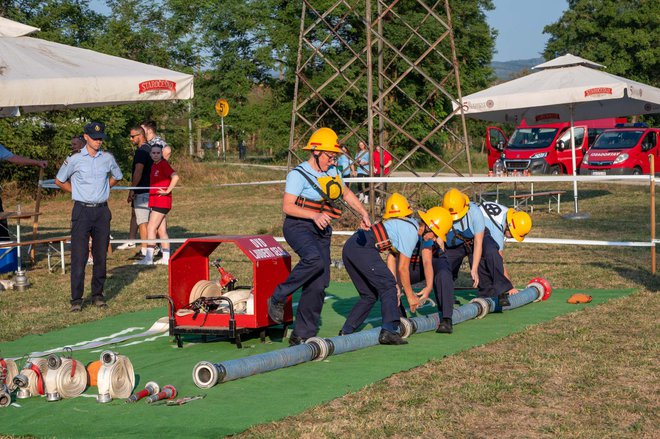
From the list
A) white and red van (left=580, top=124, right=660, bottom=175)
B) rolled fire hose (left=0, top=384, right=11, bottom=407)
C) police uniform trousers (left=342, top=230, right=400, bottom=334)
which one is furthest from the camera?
white and red van (left=580, top=124, right=660, bottom=175)

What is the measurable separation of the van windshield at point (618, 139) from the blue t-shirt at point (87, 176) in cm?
2146

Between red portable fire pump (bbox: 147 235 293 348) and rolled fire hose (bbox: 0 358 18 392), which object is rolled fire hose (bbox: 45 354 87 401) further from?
red portable fire pump (bbox: 147 235 293 348)

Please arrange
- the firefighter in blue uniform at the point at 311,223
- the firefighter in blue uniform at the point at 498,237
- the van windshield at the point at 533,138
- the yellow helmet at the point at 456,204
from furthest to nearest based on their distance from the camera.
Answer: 1. the van windshield at the point at 533,138
2. the firefighter in blue uniform at the point at 498,237
3. the yellow helmet at the point at 456,204
4. the firefighter in blue uniform at the point at 311,223

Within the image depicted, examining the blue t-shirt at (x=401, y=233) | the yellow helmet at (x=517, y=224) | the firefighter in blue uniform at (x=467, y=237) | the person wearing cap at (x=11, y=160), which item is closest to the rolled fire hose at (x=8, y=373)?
the blue t-shirt at (x=401, y=233)

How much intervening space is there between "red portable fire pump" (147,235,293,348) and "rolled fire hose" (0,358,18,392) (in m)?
1.84

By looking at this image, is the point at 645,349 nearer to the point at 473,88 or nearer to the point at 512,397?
the point at 512,397

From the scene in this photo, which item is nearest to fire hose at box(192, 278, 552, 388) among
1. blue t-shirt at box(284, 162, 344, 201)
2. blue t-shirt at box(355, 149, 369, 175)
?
blue t-shirt at box(284, 162, 344, 201)

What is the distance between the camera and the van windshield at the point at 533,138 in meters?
32.0

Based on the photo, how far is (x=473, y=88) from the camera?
170ft

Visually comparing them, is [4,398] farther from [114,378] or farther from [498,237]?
[498,237]

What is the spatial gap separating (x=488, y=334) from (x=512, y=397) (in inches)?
101

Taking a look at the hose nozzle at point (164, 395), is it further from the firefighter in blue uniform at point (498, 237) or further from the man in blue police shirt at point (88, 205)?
the firefighter in blue uniform at point (498, 237)

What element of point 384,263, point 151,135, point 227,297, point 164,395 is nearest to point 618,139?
point 151,135

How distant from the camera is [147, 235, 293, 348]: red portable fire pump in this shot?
9094 millimetres
